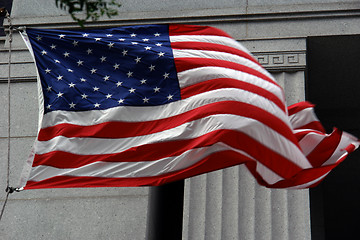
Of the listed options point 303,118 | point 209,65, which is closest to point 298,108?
point 303,118

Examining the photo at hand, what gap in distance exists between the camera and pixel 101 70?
27.1 feet

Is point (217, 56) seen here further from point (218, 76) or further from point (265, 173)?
point (265, 173)

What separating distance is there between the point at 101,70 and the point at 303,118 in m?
2.56

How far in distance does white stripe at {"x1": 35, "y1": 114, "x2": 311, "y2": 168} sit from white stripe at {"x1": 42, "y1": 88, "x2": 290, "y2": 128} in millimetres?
238

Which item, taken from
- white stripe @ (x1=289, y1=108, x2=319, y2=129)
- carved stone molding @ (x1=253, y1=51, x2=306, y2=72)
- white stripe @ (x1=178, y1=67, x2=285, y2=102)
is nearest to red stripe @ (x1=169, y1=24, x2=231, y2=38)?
white stripe @ (x1=178, y1=67, x2=285, y2=102)

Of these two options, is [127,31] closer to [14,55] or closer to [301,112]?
[301,112]

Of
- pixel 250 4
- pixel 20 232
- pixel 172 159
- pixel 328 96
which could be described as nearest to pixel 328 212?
pixel 328 96

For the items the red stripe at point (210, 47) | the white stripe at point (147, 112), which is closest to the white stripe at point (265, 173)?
the white stripe at point (147, 112)

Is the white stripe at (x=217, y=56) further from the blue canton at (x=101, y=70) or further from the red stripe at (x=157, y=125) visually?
the red stripe at (x=157, y=125)

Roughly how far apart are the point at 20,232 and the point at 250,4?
15.9ft

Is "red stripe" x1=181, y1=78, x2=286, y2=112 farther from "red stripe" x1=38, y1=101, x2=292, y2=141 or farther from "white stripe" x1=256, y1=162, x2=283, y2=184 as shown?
"white stripe" x1=256, y1=162, x2=283, y2=184

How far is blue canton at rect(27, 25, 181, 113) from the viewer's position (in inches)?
319

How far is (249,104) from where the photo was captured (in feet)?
25.6

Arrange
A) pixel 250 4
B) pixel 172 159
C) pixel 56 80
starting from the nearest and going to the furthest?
pixel 172 159 → pixel 56 80 → pixel 250 4
